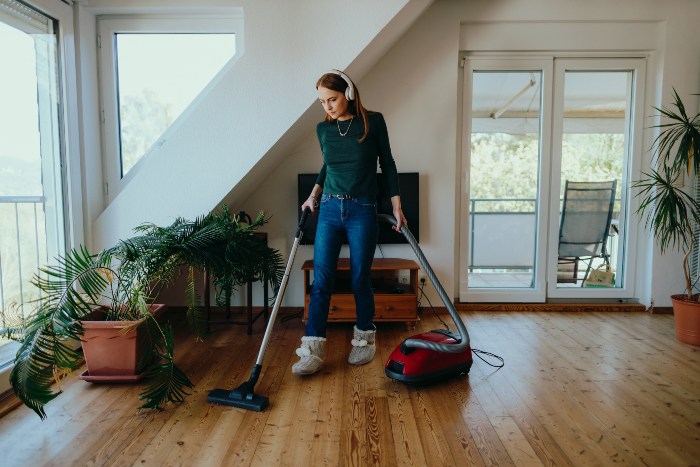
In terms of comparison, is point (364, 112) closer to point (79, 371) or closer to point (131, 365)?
point (131, 365)

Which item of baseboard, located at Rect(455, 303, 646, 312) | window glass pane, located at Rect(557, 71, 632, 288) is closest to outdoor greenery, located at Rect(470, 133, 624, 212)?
window glass pane, located at Rect(557, 71, 632, 288)

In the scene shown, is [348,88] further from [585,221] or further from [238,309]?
[585,221]

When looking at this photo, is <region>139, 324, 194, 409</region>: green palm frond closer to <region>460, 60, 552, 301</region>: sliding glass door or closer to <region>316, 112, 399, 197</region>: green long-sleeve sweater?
<region>316, 112, 399, 197</region>: green long-sleeve sweater

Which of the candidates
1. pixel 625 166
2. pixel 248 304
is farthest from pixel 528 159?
pixel 248 304

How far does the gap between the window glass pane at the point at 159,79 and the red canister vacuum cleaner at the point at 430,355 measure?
70.6 inches

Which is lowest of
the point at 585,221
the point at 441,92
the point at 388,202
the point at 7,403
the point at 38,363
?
the point at 7,403

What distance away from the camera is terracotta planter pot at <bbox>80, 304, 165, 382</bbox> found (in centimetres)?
197

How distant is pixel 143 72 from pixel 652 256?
3841 millimetres

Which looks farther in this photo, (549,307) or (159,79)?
(549,307)

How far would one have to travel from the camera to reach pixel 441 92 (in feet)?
10.5

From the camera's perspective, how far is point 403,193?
3150mm

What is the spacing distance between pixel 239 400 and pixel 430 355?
32.8 inches

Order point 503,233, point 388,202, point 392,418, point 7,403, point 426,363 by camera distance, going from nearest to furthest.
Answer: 1. point 392,418
2. point 7,403
3. point 426,363
4. point 388,202
5. point 503,233

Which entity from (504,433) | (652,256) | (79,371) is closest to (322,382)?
(504,433)
